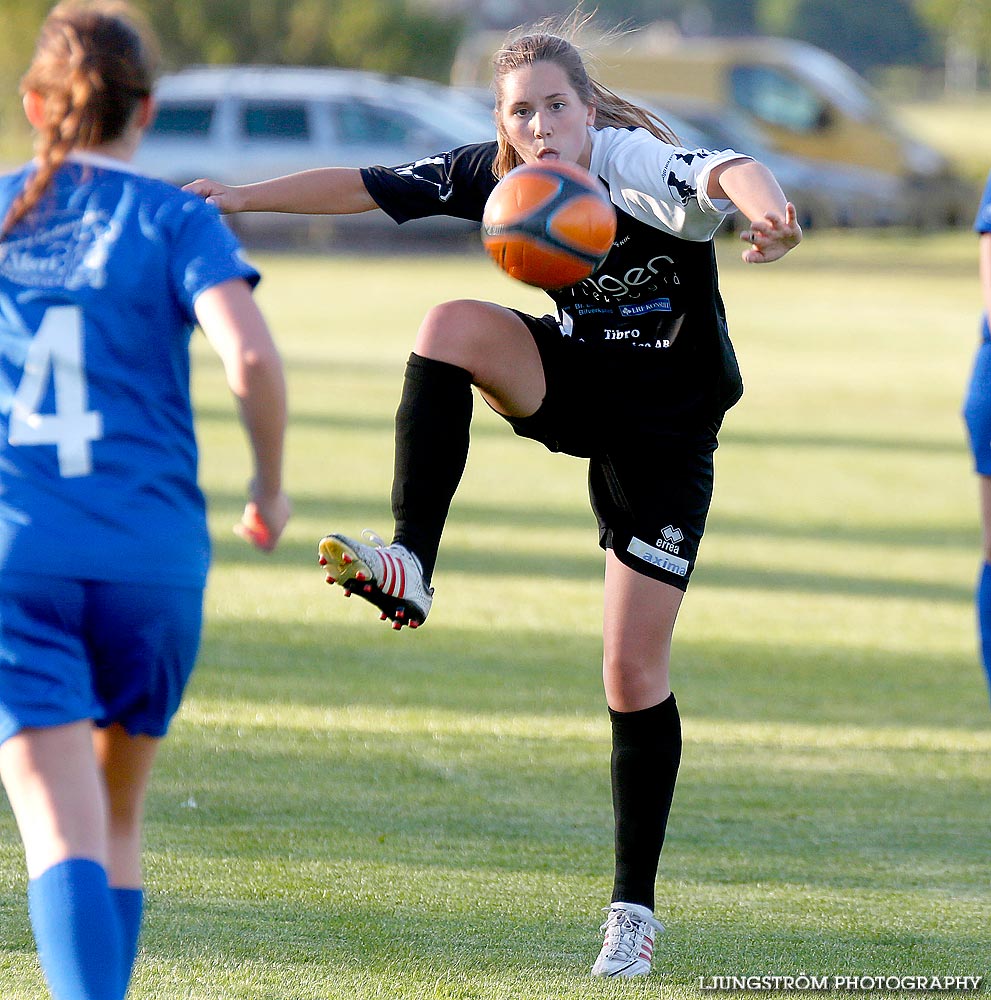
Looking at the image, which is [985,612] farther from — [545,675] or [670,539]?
[670,539]

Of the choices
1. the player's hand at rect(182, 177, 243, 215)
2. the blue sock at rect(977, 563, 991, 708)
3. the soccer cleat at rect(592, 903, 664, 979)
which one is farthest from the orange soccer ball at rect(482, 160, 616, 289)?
the blue sock at rect(977, 563, 991, 708)

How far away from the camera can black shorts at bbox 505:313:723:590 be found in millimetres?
3986

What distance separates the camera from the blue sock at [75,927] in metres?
2.82

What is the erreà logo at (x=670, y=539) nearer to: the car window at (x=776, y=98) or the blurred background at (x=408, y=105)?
the blurred background at (x=408, y=105)

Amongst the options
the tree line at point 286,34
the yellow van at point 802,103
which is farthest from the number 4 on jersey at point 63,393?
the tree line at point 286,34

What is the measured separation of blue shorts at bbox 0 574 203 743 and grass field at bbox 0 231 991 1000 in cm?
101

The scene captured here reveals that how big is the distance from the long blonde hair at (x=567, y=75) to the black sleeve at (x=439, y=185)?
8 cm

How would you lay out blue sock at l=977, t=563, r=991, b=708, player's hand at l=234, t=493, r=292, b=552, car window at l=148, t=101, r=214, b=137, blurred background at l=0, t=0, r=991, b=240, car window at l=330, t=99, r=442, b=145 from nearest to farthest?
player's hand at l=234, t=493, r=292, b=552 → blue sock at l=977, t=563, r=991, b=708 → car window at l=330, t=99, r=442, b=145 → blurred background at l=0, t=0, r=991, b=240 → car window at l=148, t=101, r=214, b=137

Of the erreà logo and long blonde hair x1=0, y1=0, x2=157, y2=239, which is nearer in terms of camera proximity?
long blonde hair x1=0, y1=0, x2=157, y2=239

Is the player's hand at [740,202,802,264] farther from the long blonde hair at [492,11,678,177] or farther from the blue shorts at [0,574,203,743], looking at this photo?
the blue shorts at [0,574,203,743]

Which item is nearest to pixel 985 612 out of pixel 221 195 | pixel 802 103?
pixel 221 195

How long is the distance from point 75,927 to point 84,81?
4.67ft

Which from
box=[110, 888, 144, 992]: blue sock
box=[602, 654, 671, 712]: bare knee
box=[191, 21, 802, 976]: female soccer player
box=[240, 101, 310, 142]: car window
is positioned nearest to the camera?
box=[110, 888, 144, 992]: blue sock

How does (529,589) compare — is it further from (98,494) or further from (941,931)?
(98,494)
